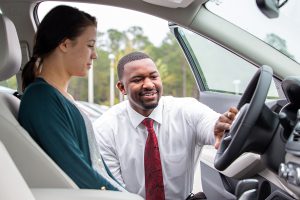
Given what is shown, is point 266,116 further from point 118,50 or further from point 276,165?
point 118,50

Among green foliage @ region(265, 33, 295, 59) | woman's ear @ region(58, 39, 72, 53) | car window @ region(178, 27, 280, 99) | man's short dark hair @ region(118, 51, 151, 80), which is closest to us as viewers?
woman's ear @ region(58, 39, 72, 53)

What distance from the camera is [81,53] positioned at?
6.57 feet

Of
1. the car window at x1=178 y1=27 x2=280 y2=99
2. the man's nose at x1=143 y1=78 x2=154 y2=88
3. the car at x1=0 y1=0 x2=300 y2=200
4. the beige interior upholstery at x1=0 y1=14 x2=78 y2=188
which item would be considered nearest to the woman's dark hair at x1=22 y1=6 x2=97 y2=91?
the car at x1=0 y1=0 x2=300 y2=200

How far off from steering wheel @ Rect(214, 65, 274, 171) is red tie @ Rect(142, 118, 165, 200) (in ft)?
2.43

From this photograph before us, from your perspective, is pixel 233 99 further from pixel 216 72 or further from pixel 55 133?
pixel 55 133

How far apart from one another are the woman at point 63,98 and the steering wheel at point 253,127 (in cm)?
48

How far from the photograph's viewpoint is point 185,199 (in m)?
2.43

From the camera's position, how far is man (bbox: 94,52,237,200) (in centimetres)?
239

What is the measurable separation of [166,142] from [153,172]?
160 mm

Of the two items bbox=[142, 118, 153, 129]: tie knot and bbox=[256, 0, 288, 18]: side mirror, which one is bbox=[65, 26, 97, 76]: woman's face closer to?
bbox=[142, 118, 153, 129]: tie knot

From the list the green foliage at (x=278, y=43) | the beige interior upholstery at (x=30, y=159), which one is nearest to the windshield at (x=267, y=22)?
the green foliage at (x=278, y=43)

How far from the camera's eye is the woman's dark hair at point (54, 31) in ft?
6.49

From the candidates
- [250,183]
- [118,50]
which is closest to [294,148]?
[250,183]

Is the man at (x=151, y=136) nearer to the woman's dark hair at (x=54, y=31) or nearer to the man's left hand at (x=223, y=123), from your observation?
the man's left hand at (x=223, y=123)
